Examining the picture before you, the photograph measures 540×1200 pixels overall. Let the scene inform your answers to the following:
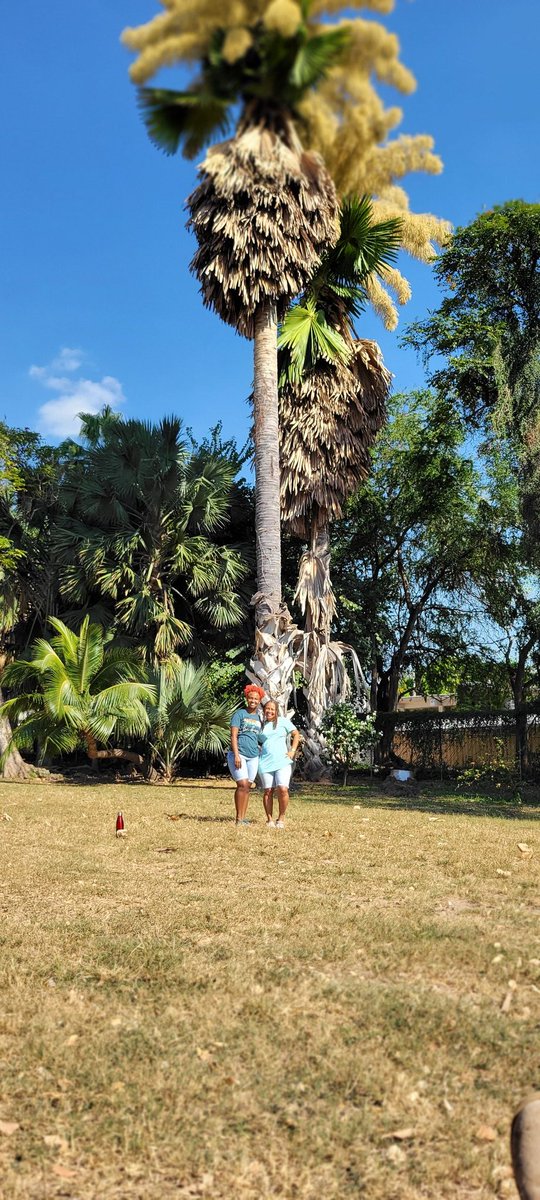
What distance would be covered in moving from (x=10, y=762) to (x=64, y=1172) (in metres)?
→ 18.8

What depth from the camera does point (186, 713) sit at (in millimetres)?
19609

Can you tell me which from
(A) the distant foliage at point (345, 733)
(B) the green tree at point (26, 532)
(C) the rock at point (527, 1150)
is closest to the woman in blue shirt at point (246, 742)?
(C) the rock at point (527, 1150)

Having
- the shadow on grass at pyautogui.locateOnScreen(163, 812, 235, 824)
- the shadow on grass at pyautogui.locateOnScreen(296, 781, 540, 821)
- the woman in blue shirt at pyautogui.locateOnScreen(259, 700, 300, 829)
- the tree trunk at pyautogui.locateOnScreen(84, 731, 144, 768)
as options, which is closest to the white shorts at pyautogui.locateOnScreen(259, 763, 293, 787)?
the woman in blue shirt at pyautogui.locateOnScreen(259, 700, 300, 829)

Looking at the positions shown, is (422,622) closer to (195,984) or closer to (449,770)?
(449,770)

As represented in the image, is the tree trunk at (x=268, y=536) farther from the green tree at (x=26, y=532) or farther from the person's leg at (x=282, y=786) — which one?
the green tree at (x=26, y=532)

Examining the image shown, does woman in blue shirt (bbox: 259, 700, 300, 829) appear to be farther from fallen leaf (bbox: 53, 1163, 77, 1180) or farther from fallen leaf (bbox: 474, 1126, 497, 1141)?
fallen leaf (bbox: 53, 1163, 77, 1180)

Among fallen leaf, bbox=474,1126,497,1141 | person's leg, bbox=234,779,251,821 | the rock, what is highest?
person's leg, bbox=234,779,251,821

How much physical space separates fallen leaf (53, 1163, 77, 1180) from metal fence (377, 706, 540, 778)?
18.4 m

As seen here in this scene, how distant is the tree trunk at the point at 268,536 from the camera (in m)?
17.2

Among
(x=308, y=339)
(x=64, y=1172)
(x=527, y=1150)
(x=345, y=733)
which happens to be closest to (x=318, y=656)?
(x=345, y=733)

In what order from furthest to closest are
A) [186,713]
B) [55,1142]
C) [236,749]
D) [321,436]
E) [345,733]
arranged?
[345,733], [321,436], [186,713], [236,749], [55,1142]

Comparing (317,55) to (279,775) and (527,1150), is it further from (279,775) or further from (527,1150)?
(279,775)

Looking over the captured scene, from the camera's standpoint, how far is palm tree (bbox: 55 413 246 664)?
20953 millimetres

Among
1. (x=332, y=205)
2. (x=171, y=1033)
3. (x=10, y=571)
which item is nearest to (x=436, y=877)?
(x=171, y=1033)
